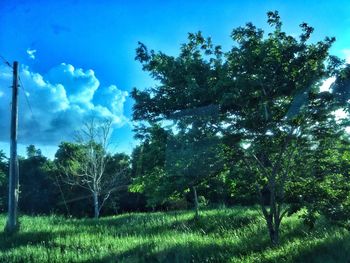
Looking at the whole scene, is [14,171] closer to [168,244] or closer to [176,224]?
[176,224]

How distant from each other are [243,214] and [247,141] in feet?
29.9

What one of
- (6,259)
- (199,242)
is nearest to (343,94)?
(199,242)

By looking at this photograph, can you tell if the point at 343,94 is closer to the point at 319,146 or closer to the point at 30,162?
the point at 319,146

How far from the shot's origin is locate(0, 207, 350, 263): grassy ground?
888cm

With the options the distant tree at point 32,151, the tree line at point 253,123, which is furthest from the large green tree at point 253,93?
the distant tree at point 32,151

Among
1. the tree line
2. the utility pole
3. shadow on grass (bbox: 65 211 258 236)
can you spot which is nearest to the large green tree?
the tree line

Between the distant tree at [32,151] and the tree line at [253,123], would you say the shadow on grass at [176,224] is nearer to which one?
the tree line at [253,123]

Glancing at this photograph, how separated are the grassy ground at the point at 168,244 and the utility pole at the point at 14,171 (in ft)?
1.75

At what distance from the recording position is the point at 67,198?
123ft

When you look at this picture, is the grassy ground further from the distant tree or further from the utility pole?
the distant tree

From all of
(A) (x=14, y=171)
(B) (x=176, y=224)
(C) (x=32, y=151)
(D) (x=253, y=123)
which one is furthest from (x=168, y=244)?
(C) (x=32, y=151)

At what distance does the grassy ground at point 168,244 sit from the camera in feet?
29.1

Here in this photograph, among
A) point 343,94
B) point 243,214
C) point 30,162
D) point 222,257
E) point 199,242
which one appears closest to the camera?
point 222,257

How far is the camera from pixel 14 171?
16141mm
